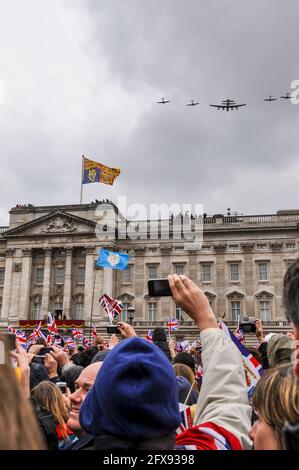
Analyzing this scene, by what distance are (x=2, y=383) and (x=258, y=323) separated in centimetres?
601

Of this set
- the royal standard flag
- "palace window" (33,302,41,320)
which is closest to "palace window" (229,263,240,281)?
the royal standard flag

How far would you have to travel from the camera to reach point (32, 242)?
2096 inches

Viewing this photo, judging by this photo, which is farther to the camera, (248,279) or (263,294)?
(248,279)

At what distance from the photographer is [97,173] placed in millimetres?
48594

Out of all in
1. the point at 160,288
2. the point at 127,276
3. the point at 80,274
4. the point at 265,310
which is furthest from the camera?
the point at 80,274

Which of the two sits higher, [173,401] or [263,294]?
[263,294]

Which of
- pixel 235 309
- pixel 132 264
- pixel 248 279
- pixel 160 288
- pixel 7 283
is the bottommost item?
pixel 160 288

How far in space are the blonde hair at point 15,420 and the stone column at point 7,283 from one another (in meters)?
52.9

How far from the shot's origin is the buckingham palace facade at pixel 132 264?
158 ft

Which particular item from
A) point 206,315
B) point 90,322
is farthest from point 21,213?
point 206,315

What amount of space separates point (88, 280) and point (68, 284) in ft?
7.97

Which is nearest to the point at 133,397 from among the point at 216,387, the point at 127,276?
the point at 216,387

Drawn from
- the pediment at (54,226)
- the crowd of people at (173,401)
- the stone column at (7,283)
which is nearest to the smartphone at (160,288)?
the crowd of people at (173,401)

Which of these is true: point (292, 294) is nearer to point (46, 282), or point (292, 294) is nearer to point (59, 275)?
point (46, 282)
